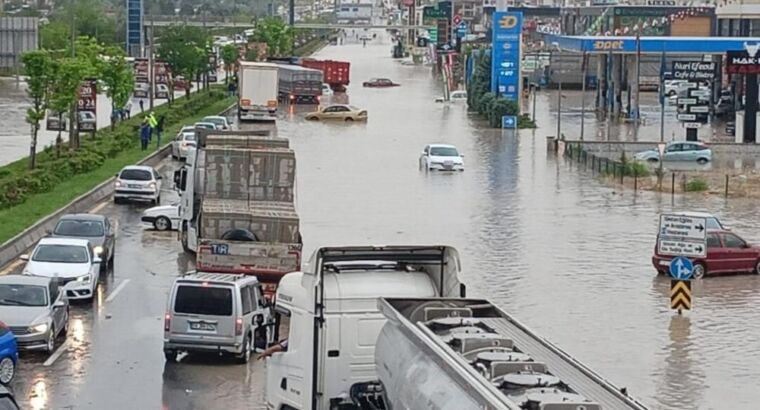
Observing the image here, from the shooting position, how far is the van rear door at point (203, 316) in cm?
2261

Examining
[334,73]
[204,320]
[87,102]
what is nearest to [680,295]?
[204,320]

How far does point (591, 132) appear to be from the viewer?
76062 millimetres

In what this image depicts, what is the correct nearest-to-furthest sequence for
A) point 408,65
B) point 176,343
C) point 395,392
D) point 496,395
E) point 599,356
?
point 496,395 < point 395,392 < point 176,343 < point 599,356 < point 408,65

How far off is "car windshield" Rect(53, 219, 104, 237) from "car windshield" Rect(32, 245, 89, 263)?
3.50m

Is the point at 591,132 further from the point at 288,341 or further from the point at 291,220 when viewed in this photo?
the point at 288,341

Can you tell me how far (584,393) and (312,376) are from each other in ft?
15.2

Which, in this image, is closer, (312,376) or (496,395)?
(496,395)

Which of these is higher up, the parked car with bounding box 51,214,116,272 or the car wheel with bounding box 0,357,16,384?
the parked car with bounding box 51,214,116,272

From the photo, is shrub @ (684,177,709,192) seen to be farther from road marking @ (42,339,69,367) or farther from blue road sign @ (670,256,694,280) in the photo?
road marking @ (42,339,69,367)

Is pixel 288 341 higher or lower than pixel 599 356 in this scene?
higher

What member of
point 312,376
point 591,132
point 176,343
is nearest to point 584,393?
point 312,376

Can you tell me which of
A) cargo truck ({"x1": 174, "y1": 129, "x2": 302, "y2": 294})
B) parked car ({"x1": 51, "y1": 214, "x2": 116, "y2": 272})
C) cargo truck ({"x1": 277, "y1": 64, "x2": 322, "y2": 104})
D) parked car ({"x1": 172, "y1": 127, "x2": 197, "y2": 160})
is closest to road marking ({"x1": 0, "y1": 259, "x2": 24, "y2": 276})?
parked car ({"x1": 51, "y1": 214, "x2": 116, "y2": 272})

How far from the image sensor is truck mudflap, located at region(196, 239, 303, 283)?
28.1m

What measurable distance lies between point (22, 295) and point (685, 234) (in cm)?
1335
